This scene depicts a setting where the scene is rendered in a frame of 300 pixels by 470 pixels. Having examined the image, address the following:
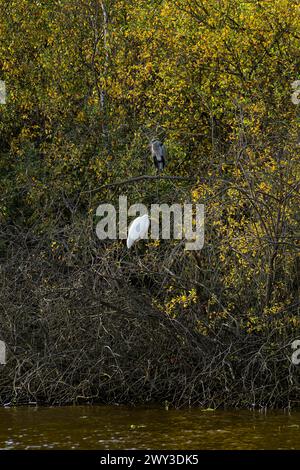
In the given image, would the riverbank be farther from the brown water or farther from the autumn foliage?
the brown water

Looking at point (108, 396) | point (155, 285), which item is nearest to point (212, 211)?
point (155, 285)

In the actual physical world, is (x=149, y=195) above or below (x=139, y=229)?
above

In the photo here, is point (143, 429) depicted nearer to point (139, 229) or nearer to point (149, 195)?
point (139, 229)

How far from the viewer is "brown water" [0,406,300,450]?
11656 mm

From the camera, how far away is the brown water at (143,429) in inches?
459

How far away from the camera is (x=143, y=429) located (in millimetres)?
12453

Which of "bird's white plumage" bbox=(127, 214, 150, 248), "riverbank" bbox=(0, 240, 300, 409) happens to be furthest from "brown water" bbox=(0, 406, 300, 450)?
"bird's white plumage" bbox=(127, 214, 150, 248)

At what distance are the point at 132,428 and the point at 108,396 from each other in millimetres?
1540

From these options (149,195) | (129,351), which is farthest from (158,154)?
(129,351)

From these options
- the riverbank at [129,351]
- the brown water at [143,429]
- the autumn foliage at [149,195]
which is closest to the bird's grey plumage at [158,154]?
the autumn foliage at [149,195]

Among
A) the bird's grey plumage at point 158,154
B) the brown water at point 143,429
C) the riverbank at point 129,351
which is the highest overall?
the bird's grey plumage at point 158,154

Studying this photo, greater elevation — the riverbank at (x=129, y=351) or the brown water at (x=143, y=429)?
the riverbank at (x=129, y=351)

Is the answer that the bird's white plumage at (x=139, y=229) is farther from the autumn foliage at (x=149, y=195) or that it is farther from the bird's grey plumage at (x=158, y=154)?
the bird's grey plumage at (x=158, y=154)
